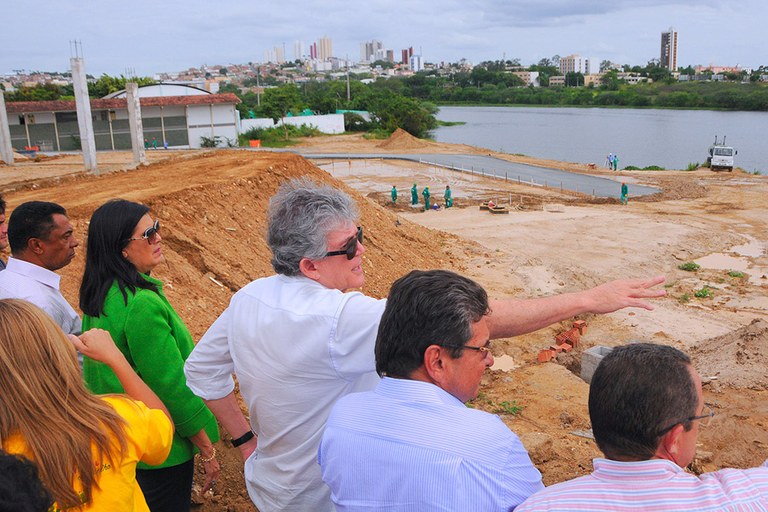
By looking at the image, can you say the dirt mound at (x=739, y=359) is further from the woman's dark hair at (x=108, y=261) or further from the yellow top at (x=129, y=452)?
the yellow top at (x=129, y=452)

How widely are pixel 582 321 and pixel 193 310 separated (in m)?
6.36

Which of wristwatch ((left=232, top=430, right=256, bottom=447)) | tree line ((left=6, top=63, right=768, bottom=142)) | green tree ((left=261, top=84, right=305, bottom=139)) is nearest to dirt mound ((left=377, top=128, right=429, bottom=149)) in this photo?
tree line ((left=6, top=63, right=768, bottom=142))

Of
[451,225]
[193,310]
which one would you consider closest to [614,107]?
[451,225]

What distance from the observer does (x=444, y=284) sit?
1.82 metres

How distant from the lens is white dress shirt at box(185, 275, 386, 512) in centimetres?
215

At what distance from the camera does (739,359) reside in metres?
7.05

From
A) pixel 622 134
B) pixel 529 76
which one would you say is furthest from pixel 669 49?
pixel 622 134

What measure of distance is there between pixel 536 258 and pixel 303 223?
1396 cm

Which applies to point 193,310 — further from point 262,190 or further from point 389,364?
point 389,364

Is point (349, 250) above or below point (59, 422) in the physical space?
above

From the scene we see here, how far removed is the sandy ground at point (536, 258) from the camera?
577cm

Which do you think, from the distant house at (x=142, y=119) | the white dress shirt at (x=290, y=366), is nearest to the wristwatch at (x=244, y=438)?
the white dress shirt at (x=290, y=366)

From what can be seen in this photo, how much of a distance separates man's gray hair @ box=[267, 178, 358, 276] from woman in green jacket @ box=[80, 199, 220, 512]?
0.68m

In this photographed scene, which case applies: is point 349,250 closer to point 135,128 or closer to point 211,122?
point 135,128
